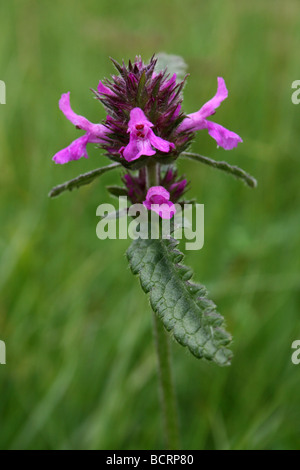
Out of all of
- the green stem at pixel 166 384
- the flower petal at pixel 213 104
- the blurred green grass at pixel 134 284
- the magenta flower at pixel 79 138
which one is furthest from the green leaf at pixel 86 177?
the blurred green grass at pixel 134 284

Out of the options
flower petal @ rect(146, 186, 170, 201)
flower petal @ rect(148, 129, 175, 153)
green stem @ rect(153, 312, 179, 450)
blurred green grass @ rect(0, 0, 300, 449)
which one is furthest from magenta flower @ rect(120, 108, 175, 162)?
blurred green grass @ rect(0, 0, 300, 449)

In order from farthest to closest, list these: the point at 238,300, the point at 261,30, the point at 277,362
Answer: the point at 261,30
the point at 238,300
the point at 277,362

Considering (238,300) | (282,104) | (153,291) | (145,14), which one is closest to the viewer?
(153,291)

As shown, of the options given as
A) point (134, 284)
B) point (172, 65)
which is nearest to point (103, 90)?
point (172, 65)

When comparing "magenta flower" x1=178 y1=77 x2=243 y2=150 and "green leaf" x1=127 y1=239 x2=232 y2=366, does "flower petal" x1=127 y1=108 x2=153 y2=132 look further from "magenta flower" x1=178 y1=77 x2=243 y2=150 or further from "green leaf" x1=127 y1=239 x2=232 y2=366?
"green leaf" x1=127 y1=239 x2=232 y2=366

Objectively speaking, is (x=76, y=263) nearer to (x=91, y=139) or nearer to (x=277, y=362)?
(x=277, y=362)

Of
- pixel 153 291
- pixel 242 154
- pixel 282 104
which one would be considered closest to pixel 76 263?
pixel 242 154

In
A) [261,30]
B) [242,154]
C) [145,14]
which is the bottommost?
[242,154]

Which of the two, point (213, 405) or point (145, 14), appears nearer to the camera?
point (213, 405)
